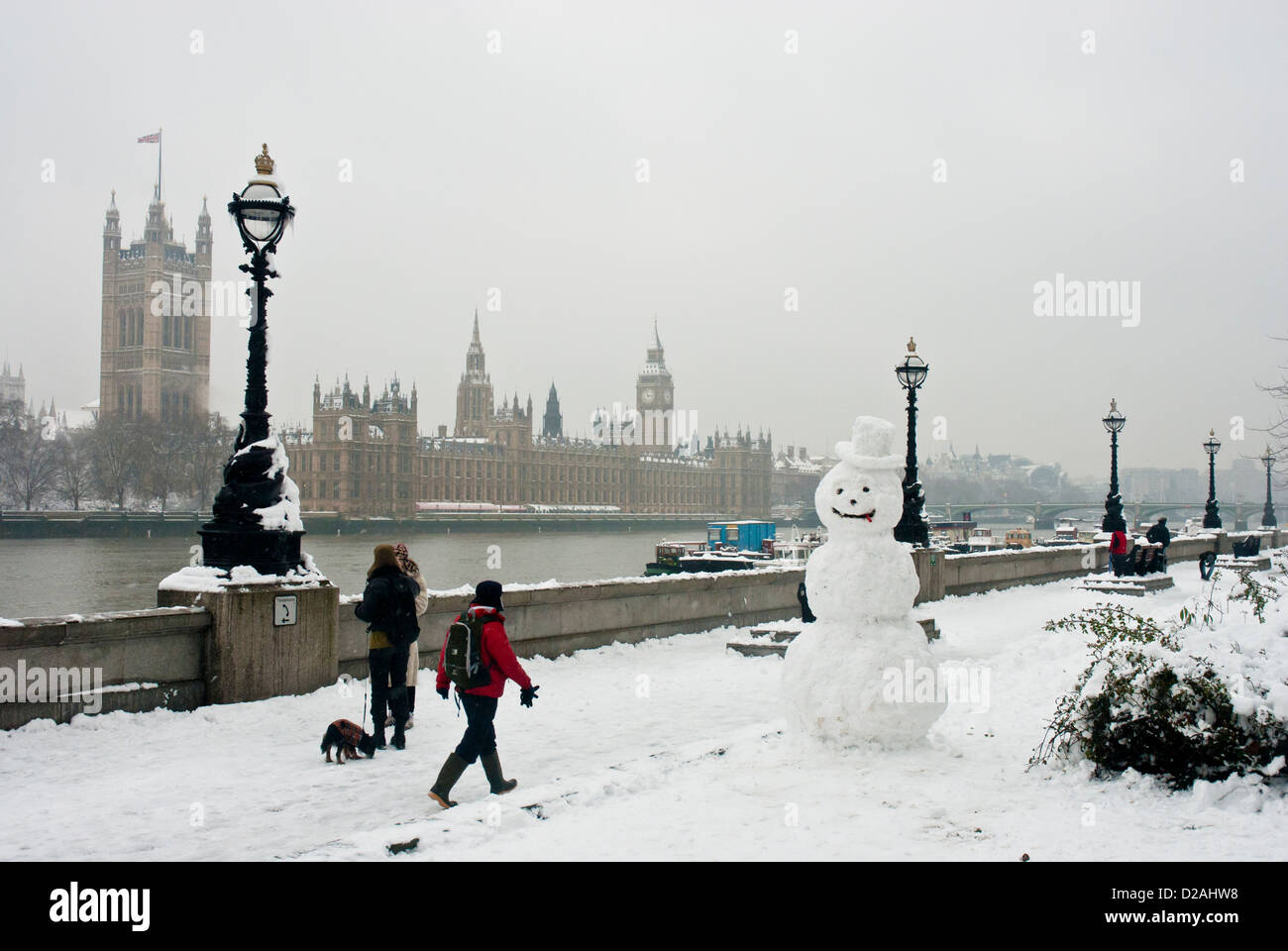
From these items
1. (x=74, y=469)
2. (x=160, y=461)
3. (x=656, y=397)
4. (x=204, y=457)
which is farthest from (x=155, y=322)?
(x=656, y=397)

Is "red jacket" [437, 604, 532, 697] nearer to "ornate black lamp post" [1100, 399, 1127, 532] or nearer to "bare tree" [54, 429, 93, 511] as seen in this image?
"ornate black lamp post" [1100, 399, 1127, 532]

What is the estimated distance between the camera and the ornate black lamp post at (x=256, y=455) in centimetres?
874

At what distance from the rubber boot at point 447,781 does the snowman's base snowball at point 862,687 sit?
2.01 meters

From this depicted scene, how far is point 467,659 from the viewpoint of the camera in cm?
607

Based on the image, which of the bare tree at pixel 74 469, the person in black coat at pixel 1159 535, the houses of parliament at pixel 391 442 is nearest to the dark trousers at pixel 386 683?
the person in black coat at pixel 1159 535

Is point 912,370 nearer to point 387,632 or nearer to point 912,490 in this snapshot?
point 912,490

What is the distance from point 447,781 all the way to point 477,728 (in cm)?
33

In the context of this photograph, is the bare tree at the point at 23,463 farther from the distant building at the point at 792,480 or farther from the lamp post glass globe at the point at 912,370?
the distant building at the point at 792,480

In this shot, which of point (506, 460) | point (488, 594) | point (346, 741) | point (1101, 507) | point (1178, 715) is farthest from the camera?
point (506, 460)

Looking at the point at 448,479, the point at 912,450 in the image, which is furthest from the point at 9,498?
the point at 912,450

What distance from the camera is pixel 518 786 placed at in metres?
6.61

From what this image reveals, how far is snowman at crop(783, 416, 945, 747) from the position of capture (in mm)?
6379

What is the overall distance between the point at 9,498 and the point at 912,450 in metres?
82.5
